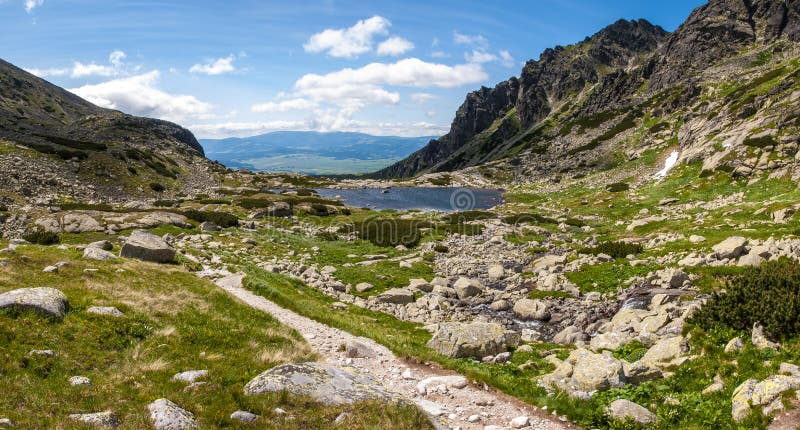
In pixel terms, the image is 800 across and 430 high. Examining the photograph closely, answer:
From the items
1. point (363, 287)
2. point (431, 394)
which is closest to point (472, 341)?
point (431, 394)

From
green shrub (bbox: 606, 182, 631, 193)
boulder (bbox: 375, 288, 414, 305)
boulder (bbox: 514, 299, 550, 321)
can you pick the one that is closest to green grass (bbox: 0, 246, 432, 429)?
boulder (bbox: 375, 288, 414, 305)

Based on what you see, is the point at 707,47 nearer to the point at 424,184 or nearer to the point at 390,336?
the point at 424,184

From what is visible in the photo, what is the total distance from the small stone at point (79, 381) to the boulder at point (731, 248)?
27.2 metres

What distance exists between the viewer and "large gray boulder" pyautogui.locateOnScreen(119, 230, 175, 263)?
25.5 meters

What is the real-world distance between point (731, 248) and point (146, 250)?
33.7 metres

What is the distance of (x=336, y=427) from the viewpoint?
8320 millimetres

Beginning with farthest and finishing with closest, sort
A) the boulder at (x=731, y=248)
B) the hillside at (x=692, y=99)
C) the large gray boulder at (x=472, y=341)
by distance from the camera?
the hillside at (x=692, y=99), the boulder at (x=731, y=248), the large gray boulder at (x=472, y=341)

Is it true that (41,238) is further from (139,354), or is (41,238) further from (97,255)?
(139,354)

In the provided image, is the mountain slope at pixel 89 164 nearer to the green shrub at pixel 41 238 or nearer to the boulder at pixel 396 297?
the green shrub at pixel 41 238

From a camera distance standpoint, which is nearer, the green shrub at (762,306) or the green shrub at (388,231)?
the green shrub at (762,306)

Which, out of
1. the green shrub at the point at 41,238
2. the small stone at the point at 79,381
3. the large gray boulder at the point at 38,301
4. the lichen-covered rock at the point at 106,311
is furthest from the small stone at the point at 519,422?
the green shrub at the point at 41,238

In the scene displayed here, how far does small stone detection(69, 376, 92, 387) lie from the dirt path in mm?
6767

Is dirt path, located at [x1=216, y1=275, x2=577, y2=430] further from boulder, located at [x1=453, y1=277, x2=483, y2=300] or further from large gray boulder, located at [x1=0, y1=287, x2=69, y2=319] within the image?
boulder, located at [x1=453, y1=277, x2=483, y2=300]

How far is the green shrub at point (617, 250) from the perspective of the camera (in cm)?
2827
